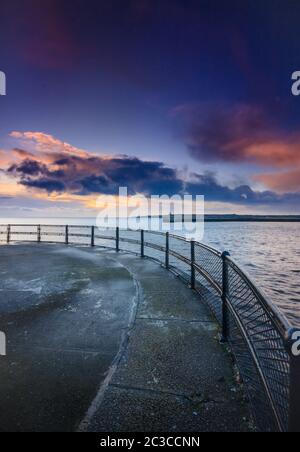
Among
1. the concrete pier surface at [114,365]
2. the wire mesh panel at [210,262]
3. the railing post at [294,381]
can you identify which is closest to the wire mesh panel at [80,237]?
the concrete pier surface at [114,365]

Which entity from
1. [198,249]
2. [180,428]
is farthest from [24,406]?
[198,249]

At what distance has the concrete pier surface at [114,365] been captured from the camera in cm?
233

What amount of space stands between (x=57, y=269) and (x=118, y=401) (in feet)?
22.6

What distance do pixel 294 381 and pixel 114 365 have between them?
2.27 metres

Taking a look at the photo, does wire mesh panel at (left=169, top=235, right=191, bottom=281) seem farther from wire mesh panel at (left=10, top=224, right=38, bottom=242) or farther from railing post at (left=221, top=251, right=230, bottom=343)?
wire mesh panel at (left=10, top=224, right=38, bottom=242)

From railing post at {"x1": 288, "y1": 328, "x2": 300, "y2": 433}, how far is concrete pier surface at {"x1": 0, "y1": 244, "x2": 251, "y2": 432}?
0.76 metres

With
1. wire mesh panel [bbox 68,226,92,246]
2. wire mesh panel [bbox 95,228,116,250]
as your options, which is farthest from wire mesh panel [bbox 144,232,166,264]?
wire mesh panel [bbox 68,226,92,246]

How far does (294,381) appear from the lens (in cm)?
160

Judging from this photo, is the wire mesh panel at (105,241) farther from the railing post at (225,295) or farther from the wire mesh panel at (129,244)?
the railing post at (225,295)

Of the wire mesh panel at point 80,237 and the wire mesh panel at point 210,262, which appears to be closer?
the wire mesh panel at point 210,262

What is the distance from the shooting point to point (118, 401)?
254cm

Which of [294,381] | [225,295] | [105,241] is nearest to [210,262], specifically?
[225,295]

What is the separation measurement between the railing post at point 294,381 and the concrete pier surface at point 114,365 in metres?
0.76

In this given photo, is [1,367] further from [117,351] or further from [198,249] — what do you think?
[198,249]
